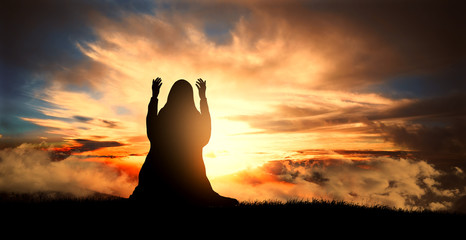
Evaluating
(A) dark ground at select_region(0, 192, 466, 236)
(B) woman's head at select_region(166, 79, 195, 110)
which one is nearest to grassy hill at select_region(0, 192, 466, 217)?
(A) dark ground at select_region(0, 192, 466, 236)

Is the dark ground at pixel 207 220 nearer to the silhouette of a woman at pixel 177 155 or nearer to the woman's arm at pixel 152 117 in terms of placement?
→ the silhouette of a woman at pixel 177 155

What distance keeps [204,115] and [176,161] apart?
2003mm

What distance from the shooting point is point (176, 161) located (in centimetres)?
1129

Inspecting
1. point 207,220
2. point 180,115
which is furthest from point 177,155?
point 207,220

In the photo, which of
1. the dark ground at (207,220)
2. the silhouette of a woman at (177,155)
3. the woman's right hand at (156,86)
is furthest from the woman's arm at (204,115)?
the dark ground at (207,220)

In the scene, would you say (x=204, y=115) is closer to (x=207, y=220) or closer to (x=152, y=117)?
(x=152, y=117)

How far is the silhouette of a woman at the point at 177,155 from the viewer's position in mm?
10969

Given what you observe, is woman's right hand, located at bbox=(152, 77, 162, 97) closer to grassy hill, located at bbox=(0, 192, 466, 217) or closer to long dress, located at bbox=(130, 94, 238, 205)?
long dress, located at bbox=(130, 94, 238, 205)

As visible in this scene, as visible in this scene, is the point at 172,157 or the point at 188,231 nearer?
the point at 188,231

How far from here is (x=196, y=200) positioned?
11164 mm

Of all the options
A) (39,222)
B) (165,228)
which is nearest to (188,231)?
(165,228)

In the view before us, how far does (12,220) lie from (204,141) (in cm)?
614

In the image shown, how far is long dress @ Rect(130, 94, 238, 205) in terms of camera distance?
10953mm

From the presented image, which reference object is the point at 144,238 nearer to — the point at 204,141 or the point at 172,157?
the point at 172,157
